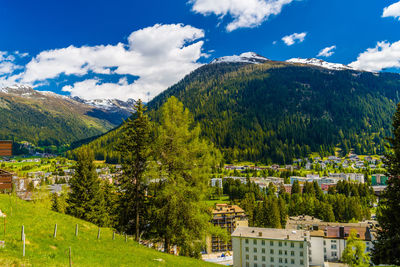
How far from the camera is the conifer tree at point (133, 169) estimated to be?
89.0 feet

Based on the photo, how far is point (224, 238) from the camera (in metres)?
23.8

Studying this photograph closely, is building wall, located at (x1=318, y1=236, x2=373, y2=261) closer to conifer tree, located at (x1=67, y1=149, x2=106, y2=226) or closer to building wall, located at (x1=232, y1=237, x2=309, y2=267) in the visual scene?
building wall, located at (x1=232, y1=237, x2=309, y2=267)

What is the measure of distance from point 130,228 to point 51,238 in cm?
1287

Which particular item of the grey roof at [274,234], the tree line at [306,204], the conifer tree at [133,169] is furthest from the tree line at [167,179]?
the tree line at [306,204]

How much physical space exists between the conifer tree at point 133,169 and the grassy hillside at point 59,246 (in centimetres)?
629

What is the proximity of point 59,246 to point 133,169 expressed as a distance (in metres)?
13.5

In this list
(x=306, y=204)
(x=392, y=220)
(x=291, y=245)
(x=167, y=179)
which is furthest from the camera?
(x=306, y=204)

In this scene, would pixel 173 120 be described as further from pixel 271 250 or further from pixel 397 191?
pixel 271 250

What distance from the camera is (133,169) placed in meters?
27.6

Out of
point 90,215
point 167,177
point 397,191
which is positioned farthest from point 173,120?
point 90,215

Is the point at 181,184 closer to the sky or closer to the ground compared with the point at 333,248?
closer to the sky

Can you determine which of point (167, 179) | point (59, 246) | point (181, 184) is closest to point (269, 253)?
point (167, 179)

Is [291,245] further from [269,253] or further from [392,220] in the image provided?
[392,220]

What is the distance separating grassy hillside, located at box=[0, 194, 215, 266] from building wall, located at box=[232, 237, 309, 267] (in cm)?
6557
